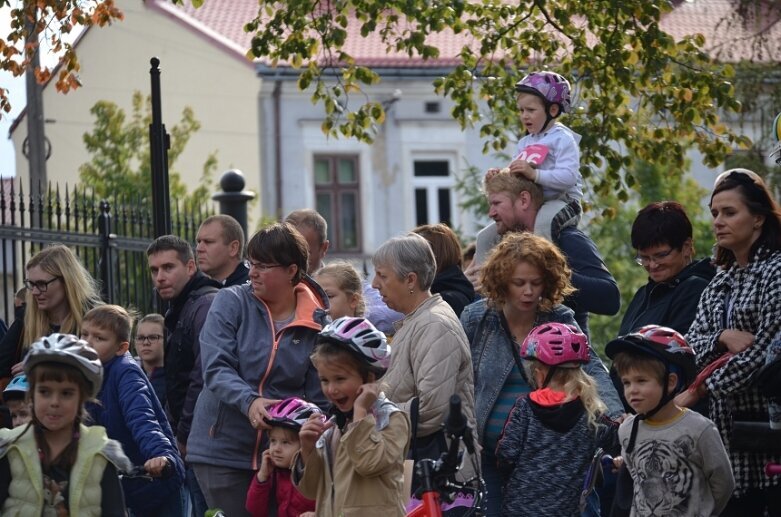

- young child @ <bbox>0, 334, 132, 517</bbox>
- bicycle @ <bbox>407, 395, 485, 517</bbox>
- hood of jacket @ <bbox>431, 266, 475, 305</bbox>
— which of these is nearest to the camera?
bicycle @ <bbox>407, 395, 485, 517</bbox>

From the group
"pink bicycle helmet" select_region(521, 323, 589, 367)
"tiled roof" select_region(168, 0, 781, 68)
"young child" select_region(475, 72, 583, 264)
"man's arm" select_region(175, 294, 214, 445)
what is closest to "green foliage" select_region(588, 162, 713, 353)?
"tiled roof" select_region(168, 0, 781, 68)

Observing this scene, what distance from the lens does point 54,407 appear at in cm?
666

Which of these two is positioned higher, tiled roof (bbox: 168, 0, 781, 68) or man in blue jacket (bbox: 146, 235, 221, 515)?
tiled roof (bbox: 168, 0, 781, 68)

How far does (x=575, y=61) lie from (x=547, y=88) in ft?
18.3

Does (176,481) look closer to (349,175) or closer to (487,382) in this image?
(487,382)

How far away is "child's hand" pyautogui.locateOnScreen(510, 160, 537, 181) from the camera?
30.5 ft

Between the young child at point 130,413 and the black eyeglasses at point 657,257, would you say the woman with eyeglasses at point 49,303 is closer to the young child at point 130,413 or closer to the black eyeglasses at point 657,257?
the young child at point 130,413

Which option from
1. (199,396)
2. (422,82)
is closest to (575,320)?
(199,396)

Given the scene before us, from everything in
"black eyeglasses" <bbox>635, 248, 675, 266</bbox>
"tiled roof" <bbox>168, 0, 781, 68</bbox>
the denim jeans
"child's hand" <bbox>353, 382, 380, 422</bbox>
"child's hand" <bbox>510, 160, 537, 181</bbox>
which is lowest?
the denim jeans

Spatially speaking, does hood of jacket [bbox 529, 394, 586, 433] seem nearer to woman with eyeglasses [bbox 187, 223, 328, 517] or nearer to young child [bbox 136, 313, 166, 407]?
woman with eyeglasses [bbox 187, 223, 328, 517]

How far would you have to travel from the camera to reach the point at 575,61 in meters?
15.1

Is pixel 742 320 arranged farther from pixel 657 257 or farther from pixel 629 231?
pixel 629 231

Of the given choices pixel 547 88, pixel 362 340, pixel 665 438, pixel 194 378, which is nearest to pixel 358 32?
pixel 547 88

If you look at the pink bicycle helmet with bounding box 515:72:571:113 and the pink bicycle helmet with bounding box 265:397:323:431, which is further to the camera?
the pink bicycle helmet with bounding box 515:72:571:113
